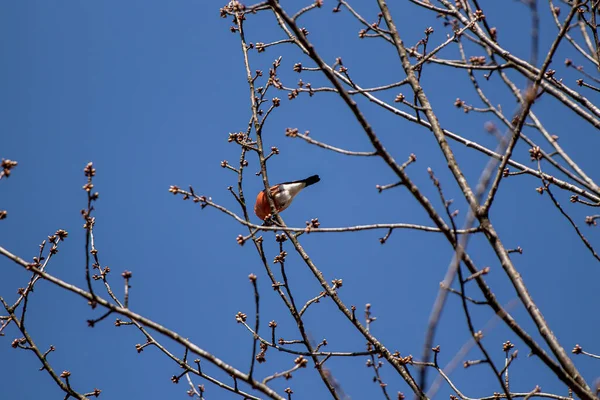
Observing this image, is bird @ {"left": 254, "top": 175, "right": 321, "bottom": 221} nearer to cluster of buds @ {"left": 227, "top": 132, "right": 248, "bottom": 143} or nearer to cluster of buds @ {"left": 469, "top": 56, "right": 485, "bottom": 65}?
cluster of buds @ {"left": 227, "top": 132, "right": 248, "bottom": 143}

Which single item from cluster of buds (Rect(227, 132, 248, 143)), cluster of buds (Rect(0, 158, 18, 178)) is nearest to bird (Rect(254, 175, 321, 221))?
cluster of buds (Rect(227, 132, 248, 143))

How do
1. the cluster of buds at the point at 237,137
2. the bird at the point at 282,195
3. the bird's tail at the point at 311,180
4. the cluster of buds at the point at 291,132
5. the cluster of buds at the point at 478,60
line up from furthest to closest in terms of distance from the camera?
the bird's tail at the point at 311,180 → the bird at the point at 282,195 → the cluster of buds at the point at 237,137 → the cluster of buds at the point at 478,60 → the cluster of buds at the point at 291,132

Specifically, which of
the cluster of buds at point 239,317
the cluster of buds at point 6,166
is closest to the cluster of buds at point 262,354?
the cluster of buds at point 239,317

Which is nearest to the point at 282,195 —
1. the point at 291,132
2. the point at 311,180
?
the point at 311,180

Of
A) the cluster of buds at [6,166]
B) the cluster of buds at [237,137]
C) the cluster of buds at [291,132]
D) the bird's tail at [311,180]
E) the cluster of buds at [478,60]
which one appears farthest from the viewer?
the bird's tail at [311,180]

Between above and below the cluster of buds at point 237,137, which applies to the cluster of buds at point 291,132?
below

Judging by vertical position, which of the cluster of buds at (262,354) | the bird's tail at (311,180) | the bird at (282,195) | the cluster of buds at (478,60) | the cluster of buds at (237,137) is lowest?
the cluster of buds at (262,354)

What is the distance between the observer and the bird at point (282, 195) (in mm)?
6515

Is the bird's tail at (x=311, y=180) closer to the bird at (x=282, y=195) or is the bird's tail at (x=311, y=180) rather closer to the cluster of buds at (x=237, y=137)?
the bird at (x=282, y=195)

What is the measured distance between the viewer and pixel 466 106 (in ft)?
13.4

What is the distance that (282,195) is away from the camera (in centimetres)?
717

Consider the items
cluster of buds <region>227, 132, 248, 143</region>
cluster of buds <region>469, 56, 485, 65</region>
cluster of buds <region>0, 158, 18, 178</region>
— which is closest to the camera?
cluster of buds <region>0, 158, 18, 178</region>

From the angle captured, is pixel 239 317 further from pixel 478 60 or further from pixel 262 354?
pixel 478 60

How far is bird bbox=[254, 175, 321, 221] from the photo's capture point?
652 centimetres
